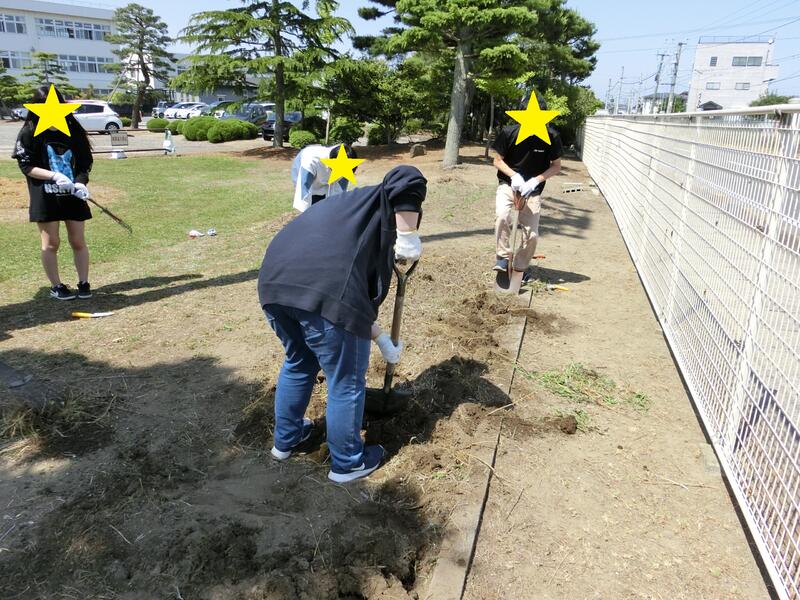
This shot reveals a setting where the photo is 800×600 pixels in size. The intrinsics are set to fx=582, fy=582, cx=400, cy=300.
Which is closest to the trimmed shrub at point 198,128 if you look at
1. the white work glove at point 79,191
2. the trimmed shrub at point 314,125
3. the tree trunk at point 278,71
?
the trimmed shrub at point 314,125

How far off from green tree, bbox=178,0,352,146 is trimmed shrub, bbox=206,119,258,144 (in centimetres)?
568

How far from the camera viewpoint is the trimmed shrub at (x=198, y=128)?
89.5 ft

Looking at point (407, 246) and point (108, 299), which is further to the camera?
point (108, 299)

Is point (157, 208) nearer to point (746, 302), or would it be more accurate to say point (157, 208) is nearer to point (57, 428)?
point (57, 428)

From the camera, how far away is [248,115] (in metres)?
32.2

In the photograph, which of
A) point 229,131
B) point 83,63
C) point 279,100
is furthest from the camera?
point 83,63

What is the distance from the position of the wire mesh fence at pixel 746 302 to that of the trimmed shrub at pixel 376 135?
19.4m

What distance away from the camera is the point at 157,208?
34.2ft

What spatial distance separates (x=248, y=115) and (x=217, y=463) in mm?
32140

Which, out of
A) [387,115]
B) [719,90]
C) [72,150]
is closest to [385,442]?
[72,150]

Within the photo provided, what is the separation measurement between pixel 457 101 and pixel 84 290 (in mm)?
12723

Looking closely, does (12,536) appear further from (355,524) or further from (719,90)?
(719,90)

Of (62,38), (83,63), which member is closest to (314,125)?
(83,63)

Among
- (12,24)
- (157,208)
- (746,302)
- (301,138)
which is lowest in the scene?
(157,208)
